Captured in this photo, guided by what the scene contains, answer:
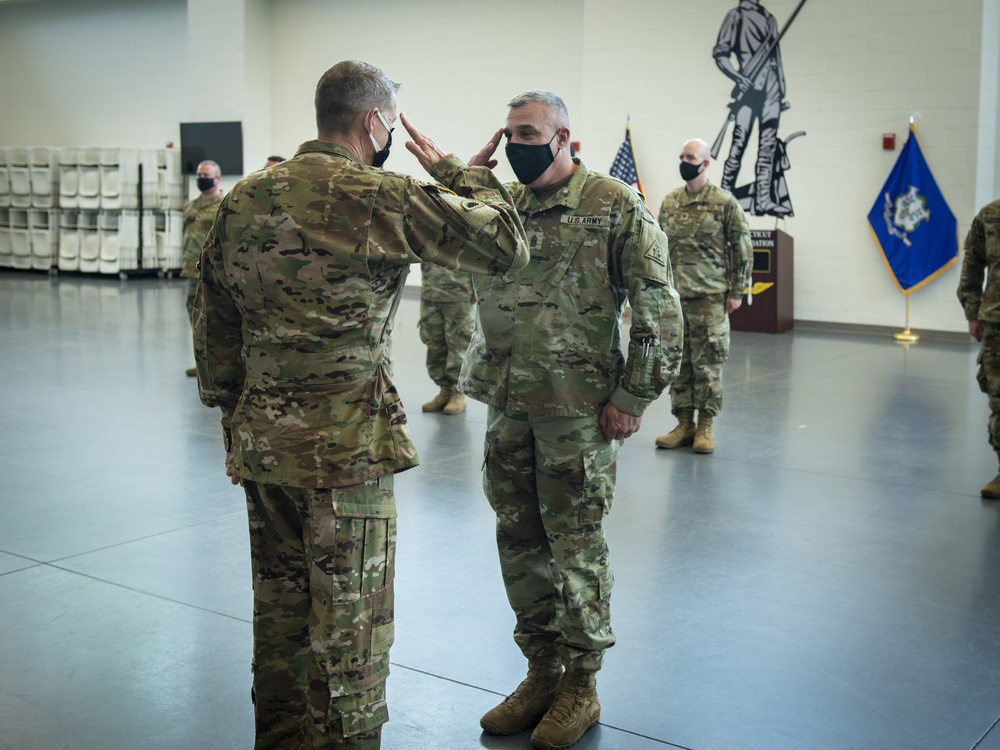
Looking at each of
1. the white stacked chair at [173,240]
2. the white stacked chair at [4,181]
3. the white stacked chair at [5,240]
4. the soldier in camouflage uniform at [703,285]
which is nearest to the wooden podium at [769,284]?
the soldier in camouflage uniform at [703,285]

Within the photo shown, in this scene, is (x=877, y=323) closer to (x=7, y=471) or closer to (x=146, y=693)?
(x=7, y=471)

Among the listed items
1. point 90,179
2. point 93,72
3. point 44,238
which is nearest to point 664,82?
point 90,179

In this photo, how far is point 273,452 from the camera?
2293 mm

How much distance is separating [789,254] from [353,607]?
1066 cm

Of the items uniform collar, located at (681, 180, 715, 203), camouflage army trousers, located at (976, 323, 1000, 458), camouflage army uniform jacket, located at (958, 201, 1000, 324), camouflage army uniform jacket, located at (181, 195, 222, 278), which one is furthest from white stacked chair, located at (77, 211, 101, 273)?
camouflage army trousers, located at (976, 323, 1000, 458)

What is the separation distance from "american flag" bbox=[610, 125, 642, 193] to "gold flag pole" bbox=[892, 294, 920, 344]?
3.60m

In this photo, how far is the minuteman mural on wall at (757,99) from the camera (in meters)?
12.1

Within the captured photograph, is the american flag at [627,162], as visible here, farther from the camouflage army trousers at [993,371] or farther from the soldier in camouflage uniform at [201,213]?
the camouflage army trousers at [993,371]

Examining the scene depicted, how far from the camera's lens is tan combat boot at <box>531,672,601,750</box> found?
2.79 metres

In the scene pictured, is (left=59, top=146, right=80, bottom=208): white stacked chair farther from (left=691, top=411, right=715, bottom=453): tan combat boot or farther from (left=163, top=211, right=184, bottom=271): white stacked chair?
(left=691, top=411, right=715, bottom=453): tan combat boot

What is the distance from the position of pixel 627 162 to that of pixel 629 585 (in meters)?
9.84

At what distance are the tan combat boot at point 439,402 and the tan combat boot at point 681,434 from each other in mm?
1713

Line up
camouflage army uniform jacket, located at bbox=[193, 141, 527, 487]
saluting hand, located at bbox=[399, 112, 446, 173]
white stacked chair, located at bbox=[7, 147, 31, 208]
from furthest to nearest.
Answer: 1. white stacked chair, located at bbox=[7, 147, 31, 208]
2. saluting hand, located at bbox=[399, 112, 446, 173]
3. camouflage army uniform jacket, located at bbox=[193, 141, 527, 487]

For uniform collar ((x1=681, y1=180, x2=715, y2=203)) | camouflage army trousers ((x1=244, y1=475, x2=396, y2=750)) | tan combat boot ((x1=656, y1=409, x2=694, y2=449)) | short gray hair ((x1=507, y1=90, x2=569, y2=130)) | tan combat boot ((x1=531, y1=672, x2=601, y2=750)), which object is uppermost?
uniform collar ((x1=681, y1=180, x2=715, y2=203))
